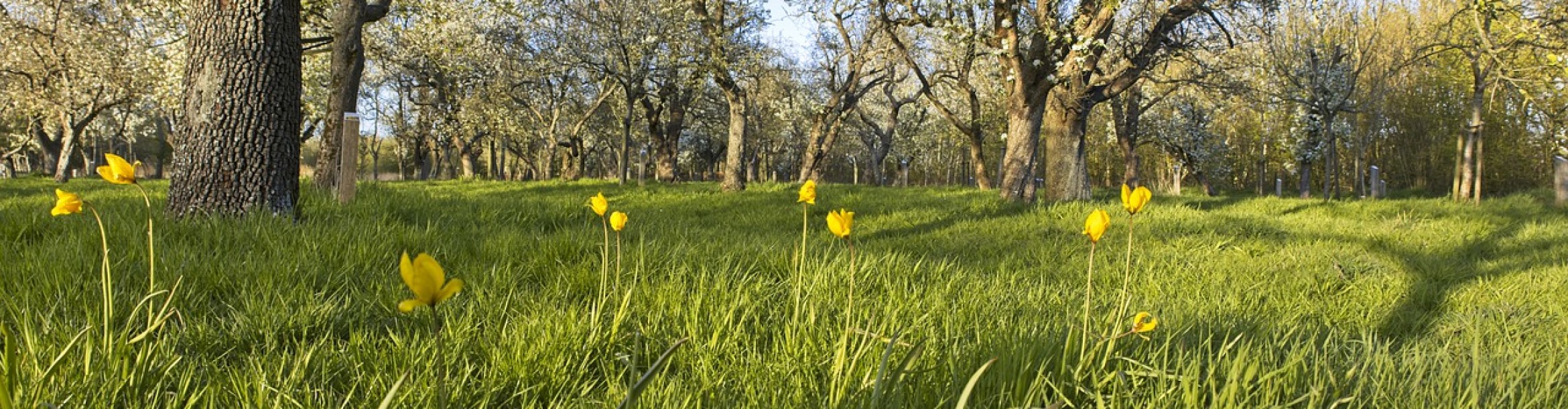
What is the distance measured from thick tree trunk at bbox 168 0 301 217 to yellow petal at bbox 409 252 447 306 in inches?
178

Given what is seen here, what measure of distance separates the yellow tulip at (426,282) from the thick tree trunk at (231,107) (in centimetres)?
452

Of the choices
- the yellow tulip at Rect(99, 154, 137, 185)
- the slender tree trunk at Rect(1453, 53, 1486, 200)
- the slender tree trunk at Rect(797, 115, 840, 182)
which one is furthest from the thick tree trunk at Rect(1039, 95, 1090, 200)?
the yellow tulip at Rect(99, 154, 137, 185)

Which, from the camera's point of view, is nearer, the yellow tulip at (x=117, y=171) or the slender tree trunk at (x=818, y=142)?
the yellow tulip at (x=117, y=171)

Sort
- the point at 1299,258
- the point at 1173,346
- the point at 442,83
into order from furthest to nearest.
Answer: the point at 442,83 → the point at 1299,258 → the point at 1173,346

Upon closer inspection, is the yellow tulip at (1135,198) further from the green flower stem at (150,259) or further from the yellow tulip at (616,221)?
the green flower stem at (150,259)

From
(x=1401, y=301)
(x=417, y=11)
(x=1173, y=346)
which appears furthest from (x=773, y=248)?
(x=417, y=11)

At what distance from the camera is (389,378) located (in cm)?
179

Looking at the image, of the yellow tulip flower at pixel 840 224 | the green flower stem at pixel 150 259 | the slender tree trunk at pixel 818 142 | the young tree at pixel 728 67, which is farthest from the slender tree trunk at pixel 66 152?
the yellow tulip flower at pixel 840 224

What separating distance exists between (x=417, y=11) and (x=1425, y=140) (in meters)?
31.2

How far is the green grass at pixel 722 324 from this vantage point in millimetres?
1650

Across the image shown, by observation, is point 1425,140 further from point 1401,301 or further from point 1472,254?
point 1401,301

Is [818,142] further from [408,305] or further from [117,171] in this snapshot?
[408,305]

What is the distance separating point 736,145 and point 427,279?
1362 cm

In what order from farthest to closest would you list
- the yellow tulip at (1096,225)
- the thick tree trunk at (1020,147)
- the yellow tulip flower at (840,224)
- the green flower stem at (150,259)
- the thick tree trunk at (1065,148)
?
the thick tree trunk at (1065,148)
the thick tree trunk at (1020,147)
the yellow tulip flower at (840,224)
the yellow tulip at (1096,225)
the green flower stem at (150,259)
